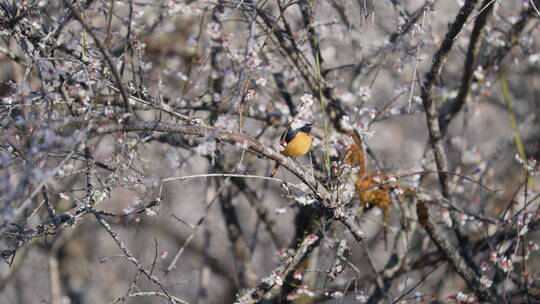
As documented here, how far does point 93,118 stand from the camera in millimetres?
2766

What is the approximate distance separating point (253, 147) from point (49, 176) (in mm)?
1121

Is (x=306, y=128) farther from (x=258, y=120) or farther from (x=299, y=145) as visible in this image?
(x=258, y=120)

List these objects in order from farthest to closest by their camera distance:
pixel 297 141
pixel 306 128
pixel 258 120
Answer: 1. pixel 258 120
2. pixel 306 128
3. pixel 297 141

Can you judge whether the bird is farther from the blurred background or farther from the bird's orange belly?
the blurred background

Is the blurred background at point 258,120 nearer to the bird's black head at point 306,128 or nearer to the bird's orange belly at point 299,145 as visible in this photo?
the bird's black head at point 306,128

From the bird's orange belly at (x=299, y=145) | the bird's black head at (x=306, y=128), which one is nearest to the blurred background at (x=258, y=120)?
the bird's black head at (x=306, y=128)

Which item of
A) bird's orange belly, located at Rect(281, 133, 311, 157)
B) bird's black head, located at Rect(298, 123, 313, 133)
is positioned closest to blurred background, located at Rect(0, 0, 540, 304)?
bird's black head, located at Rect(298, 123, 313, 133)

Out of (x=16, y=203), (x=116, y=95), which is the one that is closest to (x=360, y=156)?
(x=116, y=95)

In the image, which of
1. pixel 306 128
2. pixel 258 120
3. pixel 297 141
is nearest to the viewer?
pixel 297 141

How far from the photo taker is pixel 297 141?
439 centimetres

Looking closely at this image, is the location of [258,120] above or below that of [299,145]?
above

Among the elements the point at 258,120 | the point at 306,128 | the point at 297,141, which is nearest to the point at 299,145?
the point at 297,141

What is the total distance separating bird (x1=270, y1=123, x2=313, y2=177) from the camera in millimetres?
4391

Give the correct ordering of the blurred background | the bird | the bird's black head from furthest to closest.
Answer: the bird's black head, the bird, the blurred background
